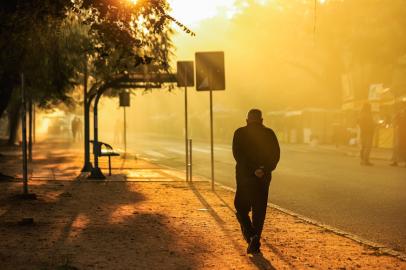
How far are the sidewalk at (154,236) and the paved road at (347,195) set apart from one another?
65 cm

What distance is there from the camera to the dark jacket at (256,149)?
22.6 ft

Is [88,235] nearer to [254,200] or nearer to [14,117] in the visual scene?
[254,200]

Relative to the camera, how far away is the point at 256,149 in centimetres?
690

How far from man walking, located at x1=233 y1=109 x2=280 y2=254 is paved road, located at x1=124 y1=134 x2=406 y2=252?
5.71ft

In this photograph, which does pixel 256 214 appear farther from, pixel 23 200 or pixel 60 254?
pixel 23 200

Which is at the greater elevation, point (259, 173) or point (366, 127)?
point (366, 127)

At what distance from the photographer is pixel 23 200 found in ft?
36.8

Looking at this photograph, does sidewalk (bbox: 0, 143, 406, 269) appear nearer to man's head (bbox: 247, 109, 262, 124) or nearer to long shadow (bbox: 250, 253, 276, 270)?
long shadow (bbox: 250, 253, 276, 270)

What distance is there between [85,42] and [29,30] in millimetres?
6239

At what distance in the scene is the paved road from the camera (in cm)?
880

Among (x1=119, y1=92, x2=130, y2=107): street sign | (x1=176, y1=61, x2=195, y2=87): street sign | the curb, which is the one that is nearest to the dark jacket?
the curb

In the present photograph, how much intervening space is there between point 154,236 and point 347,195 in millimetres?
5857

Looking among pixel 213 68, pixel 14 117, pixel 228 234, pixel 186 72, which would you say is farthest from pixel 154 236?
pixel 14 117

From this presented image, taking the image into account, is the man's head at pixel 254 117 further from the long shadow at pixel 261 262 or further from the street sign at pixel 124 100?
the street sign at pixel 124 100
